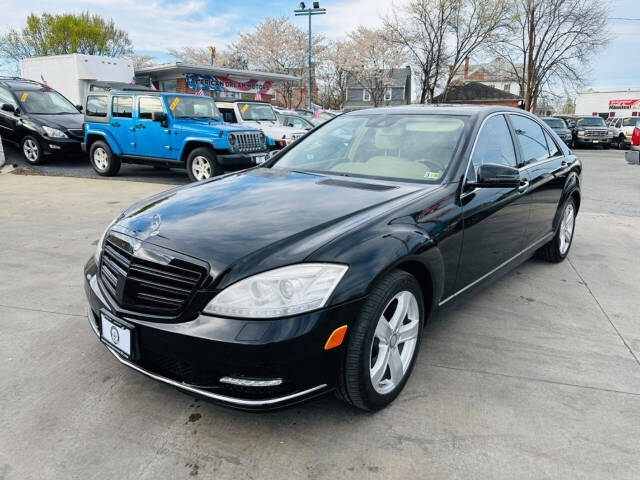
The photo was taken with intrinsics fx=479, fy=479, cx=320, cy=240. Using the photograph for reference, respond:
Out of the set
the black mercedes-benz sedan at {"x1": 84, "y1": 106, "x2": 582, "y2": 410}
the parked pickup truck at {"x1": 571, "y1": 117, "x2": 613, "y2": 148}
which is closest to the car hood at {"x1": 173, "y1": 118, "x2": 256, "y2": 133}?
the black mercedes-benz sedan at {"x1": 84, "y1": 106, "x2": 582, "y2": 410}

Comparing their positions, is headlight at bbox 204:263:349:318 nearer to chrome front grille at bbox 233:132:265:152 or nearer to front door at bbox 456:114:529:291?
front door at bbox 456:114:529:291

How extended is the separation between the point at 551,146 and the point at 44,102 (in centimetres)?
1206

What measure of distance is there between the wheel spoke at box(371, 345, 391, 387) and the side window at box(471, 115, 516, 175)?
1.41 metres

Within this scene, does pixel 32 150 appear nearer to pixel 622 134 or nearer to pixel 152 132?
pixel 152 132

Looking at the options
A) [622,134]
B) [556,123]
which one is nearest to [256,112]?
[556,123]

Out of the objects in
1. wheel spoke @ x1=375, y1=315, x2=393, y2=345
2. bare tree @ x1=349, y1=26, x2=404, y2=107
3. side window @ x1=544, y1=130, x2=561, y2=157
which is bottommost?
wheel spoke @ x1=375, y1=315, x2=393, y2=345

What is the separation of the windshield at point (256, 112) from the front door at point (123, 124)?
3760 mm

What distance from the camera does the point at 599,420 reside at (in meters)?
2.44

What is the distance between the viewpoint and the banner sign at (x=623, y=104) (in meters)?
54.6

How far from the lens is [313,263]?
6.72ft

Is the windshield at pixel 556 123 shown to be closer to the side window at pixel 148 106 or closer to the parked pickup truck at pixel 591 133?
the parked pickup truck at pixel 591 133

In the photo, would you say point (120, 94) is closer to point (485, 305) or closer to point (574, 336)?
point (485, 305)

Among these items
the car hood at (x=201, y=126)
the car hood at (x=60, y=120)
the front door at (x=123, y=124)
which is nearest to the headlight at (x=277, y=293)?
the car hood at (x=201, y=126)

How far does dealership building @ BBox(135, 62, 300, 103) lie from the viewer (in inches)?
853
